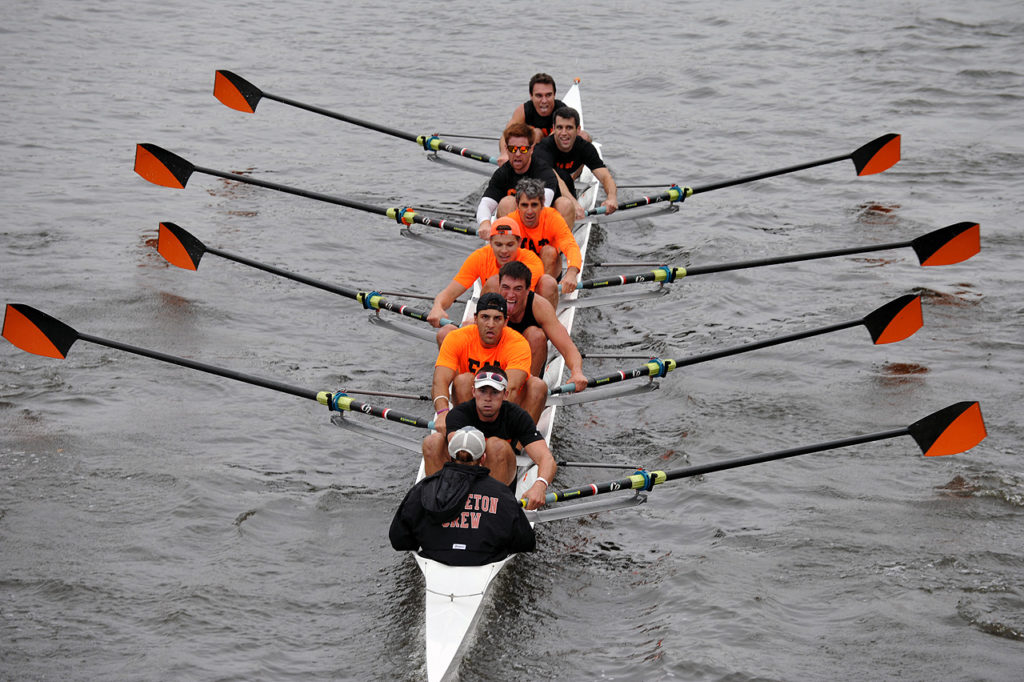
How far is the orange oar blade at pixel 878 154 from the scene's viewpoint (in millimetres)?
15156

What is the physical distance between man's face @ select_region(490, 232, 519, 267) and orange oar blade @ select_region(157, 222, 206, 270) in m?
3.98

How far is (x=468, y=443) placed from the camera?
24.6 feet

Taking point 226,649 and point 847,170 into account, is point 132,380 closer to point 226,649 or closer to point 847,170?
point 226,649

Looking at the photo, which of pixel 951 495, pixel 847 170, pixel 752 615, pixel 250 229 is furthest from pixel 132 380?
pixel 847 170

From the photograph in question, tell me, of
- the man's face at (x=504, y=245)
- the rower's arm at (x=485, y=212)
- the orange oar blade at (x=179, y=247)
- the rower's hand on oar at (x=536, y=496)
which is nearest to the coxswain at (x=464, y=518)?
the rower's hand on oar at (x=536, y=496)

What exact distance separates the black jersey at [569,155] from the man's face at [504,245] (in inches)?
134

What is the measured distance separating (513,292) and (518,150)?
10.0ft

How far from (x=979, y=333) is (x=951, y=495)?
11.5 ft

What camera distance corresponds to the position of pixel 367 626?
764 cm

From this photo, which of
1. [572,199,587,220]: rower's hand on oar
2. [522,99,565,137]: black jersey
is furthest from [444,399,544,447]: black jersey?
[522,99,565,137]: black jersey

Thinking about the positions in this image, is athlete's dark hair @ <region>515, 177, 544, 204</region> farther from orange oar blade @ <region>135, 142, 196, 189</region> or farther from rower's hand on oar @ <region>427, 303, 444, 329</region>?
orange oar blade @ <region>135, 142, 196, 189</region>

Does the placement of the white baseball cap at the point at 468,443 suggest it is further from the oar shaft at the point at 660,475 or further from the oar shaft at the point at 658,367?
the oar shaft at the point at 658,367

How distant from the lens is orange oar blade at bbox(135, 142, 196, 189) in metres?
13.7

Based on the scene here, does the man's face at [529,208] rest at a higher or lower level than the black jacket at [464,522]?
higher
